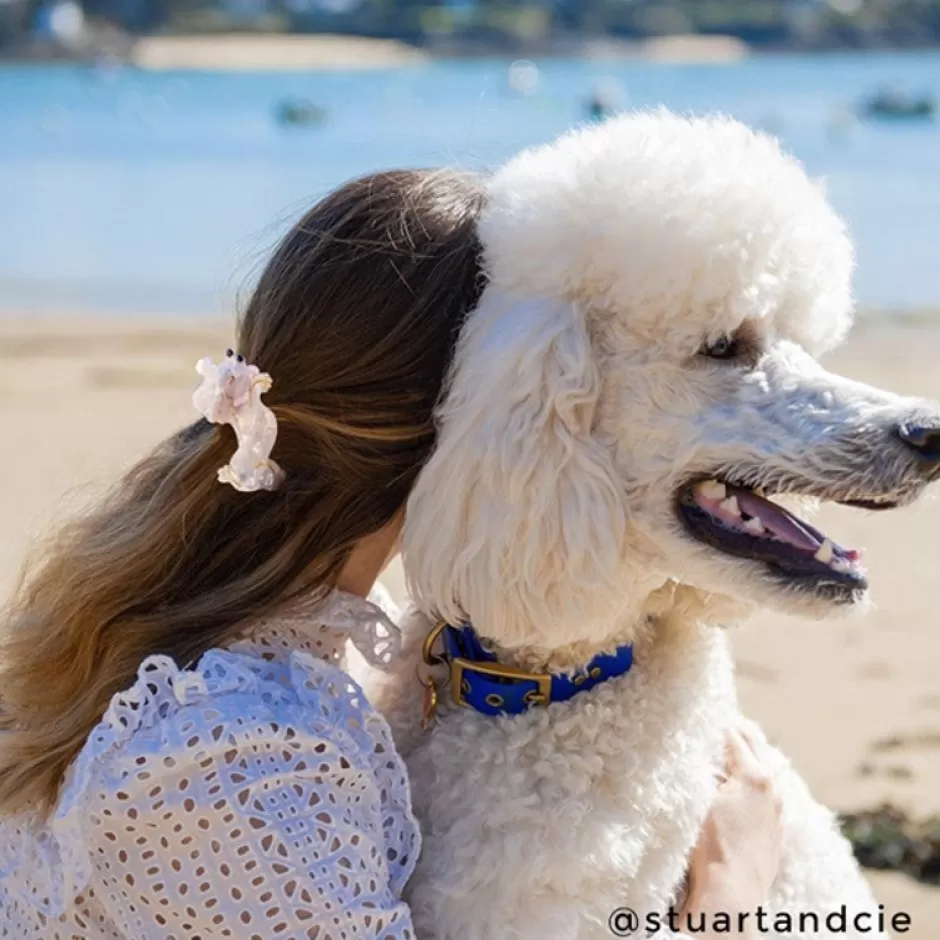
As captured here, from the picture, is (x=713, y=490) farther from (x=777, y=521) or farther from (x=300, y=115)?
(x=300, y=115)

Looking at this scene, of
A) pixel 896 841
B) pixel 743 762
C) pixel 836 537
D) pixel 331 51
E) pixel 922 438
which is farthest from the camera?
pixel 331 51

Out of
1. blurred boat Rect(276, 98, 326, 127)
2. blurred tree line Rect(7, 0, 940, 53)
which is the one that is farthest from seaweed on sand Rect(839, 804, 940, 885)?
blurred tree line Rect(7, 0, 940, 53)

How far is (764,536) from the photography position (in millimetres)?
2039

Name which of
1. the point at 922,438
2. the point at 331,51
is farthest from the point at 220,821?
the point at 331,51

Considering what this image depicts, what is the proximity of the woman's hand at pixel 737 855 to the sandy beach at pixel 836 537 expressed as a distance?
518mm

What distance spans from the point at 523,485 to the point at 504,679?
13.7 inches

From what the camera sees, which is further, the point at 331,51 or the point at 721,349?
the point at 331,51

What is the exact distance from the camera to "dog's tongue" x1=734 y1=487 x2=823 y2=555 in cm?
204

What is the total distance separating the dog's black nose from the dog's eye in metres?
0.24

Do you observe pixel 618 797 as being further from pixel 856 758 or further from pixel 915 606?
pixel 915 606

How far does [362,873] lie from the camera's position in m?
1.95

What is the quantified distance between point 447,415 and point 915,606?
4.21m

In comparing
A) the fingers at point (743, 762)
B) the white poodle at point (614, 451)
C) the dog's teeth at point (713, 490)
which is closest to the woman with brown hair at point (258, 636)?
the white poodle at point (614, 451)

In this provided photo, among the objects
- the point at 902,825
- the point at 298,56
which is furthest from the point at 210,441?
the point at 298,56
